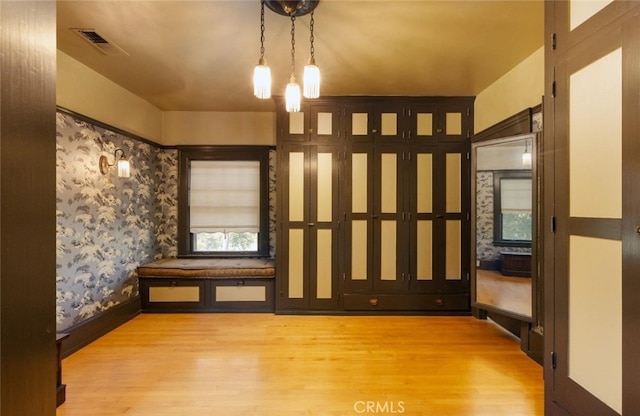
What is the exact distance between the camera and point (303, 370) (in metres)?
2.50

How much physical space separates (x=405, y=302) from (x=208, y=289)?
8.33 ft

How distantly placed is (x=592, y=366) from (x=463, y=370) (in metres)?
1.15

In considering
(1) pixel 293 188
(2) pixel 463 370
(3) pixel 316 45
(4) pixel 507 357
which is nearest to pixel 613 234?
(2) pixel 463 370

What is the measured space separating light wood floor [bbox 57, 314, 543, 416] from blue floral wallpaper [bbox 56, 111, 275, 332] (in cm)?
50

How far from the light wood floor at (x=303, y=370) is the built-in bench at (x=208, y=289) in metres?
0.35

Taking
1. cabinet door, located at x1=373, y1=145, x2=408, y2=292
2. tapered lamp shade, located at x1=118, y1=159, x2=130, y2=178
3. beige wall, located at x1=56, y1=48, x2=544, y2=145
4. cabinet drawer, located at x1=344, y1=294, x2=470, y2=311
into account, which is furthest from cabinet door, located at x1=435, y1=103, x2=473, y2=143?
tapered lamp shade, located at x1=118, y1=159, x2=130, y2=178

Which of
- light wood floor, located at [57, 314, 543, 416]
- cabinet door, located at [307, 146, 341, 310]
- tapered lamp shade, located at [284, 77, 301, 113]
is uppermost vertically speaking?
tapered lamp shade, located at [284, 77, 301, 113]

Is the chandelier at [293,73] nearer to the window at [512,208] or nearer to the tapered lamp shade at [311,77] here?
the tapered lamp shade at [311,77]

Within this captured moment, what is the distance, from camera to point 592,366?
152 centimetres

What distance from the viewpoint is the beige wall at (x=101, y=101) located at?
2.78 m

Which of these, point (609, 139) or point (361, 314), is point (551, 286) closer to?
point (609, 139)

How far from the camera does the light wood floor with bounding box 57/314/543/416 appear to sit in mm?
2072

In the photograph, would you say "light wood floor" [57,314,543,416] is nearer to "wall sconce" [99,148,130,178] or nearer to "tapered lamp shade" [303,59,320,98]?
"wall sconce" [99,148,130,178]

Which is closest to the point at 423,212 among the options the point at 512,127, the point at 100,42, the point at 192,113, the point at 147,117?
the point at 512,127
